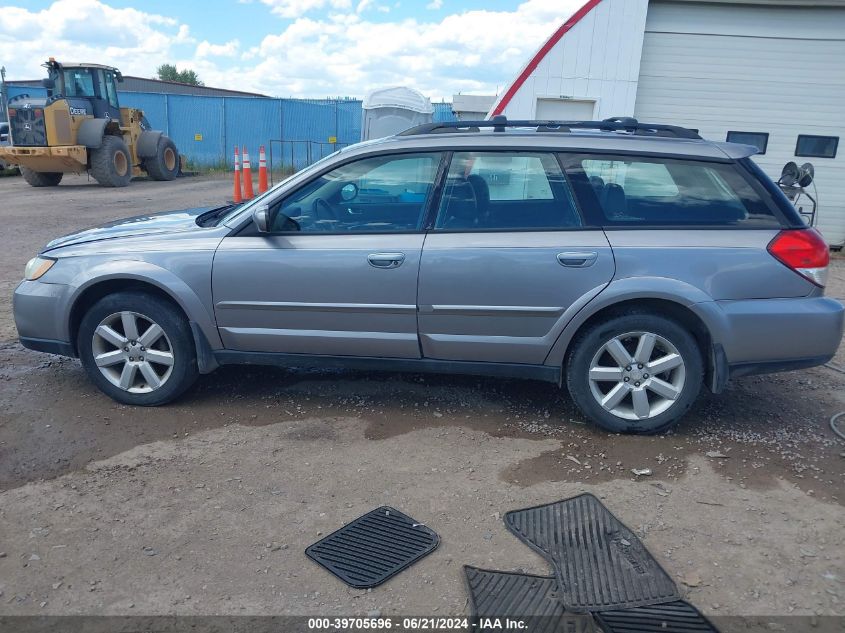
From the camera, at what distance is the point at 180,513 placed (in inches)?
125

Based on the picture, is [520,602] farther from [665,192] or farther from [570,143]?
[570,143]

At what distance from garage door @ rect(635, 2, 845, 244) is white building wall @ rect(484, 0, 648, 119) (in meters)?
0.54

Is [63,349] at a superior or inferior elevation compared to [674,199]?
inferior

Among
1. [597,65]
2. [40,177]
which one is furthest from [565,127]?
[40,177]

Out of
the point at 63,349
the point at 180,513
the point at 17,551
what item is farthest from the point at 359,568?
the point at 63,349

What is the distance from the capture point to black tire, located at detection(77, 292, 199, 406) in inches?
164

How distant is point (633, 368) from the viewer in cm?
389

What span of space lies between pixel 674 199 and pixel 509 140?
101 cm

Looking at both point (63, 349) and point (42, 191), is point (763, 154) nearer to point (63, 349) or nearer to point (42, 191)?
point (63, 349)

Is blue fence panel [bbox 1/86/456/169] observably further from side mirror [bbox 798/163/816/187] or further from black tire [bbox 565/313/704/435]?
black tire [bbox 565/313/704/435]

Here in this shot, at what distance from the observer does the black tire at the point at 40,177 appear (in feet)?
61.3

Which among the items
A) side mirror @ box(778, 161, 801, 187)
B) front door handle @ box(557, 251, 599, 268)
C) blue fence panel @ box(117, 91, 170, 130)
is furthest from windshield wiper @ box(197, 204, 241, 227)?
blue fence panel @ box(117, 91, 170, 130)

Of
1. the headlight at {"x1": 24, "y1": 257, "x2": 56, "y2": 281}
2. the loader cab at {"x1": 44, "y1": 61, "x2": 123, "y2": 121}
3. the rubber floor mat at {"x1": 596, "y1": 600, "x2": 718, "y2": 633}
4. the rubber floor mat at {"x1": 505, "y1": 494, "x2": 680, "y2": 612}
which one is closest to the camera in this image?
the rubber floor mat at {"x1": 596, "y1": 600, "x2": 718, "y2": 633}

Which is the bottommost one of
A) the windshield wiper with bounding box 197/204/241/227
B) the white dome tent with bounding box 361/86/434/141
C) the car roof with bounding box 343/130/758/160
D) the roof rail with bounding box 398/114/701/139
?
the windshield wiper with bounding box 197/204/241/227
